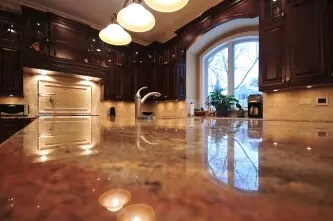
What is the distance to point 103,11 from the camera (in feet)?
11.2

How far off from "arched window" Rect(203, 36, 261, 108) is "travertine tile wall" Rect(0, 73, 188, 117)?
0.68m

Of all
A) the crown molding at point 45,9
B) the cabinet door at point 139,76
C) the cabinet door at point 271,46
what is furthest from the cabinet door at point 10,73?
the cabinet door at point 271,46

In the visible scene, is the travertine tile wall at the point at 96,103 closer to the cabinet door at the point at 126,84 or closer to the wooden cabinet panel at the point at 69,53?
the cabinet door at the point at 126,84

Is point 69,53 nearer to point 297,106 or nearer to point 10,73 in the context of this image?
point 10,73

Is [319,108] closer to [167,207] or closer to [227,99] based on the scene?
[227,99]

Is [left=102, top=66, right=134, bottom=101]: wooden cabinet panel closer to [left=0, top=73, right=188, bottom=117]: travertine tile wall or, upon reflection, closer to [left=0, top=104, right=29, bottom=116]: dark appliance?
[left=0, top=73, right=188, bottom=117]: travertine tile wall

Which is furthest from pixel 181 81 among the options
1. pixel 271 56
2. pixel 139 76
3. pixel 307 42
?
pixel 307 42

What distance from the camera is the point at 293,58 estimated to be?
2.18 meters

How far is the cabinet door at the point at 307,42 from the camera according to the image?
197 centimetres

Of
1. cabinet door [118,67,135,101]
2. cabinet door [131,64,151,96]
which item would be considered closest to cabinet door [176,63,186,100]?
cabinet door [131,64,151,96]

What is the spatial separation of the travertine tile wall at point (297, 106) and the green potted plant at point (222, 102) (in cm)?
72

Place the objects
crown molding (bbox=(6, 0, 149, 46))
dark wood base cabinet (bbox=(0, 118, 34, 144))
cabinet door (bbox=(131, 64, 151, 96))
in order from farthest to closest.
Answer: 1. cabinet door (bbox=(131, 64, 151, 96))
2. crown molding (bbox=(6, 0, 149, 46))
3. dark wood base cabinet (bbox=(0, 118, 34, 144))

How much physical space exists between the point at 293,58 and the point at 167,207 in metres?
2.49

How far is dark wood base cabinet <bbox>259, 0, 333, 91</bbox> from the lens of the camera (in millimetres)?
1966
